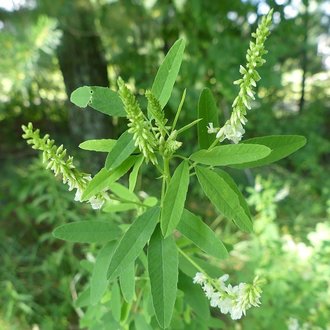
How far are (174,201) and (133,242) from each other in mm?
88

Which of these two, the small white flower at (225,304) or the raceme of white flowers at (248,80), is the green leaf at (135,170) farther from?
the small white flower at (225,304)

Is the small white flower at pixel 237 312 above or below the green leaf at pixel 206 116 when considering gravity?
below

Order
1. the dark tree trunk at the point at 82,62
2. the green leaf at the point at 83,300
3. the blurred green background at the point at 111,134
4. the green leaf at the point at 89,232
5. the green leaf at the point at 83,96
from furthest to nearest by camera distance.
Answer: the dark tree trunk at the point at 82,62 < the blurred green background at the point at 111,134 < the green leaf at the point at 83,300 < the green leaf at the point at 89,232 < the green leaf at the point at 83,96

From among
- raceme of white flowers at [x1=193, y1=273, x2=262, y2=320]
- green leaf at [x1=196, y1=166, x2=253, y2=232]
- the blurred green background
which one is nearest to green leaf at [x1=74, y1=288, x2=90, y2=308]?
raceme of white flowers at [x1=193, y1=273, x2=262, y2=320]

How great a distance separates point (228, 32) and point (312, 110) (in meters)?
1.78

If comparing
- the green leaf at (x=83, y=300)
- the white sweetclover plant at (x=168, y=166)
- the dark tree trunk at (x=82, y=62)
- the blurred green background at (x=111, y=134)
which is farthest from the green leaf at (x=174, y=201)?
the dark tree trunk at (x=82, y=62)

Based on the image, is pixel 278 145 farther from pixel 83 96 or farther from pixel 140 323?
pixel 140 323

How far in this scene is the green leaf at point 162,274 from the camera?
56 centimetres

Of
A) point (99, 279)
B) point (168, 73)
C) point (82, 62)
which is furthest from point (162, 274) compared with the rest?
point (82, 62)

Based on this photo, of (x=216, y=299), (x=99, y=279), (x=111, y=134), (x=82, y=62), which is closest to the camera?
(x=216, y=299)

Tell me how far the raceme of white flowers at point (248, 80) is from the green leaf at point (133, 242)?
0.52 ft

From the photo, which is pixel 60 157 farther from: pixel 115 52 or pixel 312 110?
pixel 312 110

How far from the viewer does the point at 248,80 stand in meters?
0.49

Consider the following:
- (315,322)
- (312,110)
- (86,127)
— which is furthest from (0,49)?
(312,110)
